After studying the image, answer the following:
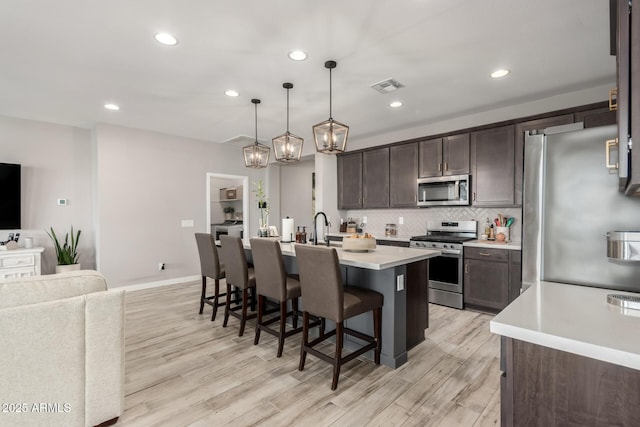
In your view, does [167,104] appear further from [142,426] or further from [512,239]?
[512,239]

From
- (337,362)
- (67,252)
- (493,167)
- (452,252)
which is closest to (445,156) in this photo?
(493,167)

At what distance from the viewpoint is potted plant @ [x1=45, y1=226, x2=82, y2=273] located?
14.6 feet

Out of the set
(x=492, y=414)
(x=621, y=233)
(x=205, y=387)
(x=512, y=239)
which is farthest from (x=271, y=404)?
(x=512, y=239)

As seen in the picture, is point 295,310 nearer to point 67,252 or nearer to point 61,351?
point 61,351

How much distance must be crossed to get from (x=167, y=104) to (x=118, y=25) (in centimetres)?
170

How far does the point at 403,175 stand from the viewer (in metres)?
4.81

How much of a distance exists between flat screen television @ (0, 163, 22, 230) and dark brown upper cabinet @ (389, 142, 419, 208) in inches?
217

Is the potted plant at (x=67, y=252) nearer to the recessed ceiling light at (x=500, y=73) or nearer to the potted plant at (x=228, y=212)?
the potted plant at (x=228, y=212)

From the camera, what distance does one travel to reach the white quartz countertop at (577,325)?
0.80 m

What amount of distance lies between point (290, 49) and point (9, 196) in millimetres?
4559

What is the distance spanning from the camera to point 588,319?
Result: 3.23 ft

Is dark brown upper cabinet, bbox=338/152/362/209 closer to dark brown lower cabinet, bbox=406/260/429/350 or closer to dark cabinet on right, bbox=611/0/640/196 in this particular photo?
dark brown lower cabinet, bbox=406/260/429/350

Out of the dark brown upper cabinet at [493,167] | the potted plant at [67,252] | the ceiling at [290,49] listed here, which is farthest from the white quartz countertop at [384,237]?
the potted plant at [67,252]

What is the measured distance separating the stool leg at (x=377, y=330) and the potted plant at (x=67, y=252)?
178 inches
